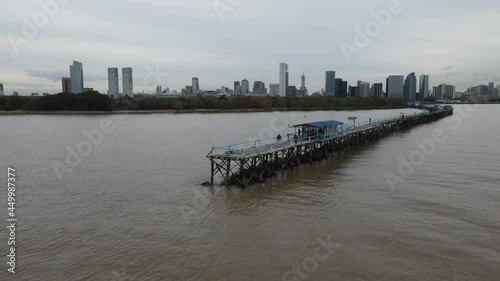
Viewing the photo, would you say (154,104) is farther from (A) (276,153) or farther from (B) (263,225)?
(B) (263,225)

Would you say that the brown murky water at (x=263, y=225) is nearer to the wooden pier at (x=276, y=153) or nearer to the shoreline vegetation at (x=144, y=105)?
the wooden pier at (x=276, y=153)

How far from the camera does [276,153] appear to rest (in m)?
26.3

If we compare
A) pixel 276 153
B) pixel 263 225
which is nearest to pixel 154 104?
pixel 276 153

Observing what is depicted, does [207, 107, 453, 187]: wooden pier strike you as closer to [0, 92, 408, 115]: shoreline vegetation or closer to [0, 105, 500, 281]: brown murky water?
[0, 105, 500, 281]: brown murky water

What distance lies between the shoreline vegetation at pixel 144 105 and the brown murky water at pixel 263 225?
99.0 m

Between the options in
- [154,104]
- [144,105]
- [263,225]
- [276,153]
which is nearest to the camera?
[263,225]

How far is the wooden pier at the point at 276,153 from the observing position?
22672mm

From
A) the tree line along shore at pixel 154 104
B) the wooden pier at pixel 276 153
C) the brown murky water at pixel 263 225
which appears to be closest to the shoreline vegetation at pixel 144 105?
the tree line along shore at pixel 154 104

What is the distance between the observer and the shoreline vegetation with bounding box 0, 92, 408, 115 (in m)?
121

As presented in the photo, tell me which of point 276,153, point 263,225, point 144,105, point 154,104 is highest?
point 154,104

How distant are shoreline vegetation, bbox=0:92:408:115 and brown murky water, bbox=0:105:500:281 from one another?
325 ft

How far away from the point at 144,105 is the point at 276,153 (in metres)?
116

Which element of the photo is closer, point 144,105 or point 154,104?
point 144,105

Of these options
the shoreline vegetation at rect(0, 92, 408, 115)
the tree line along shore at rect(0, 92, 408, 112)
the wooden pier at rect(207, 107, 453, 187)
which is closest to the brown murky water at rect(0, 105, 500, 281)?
the wooden pier at rect(207, 107, 453, 187)
